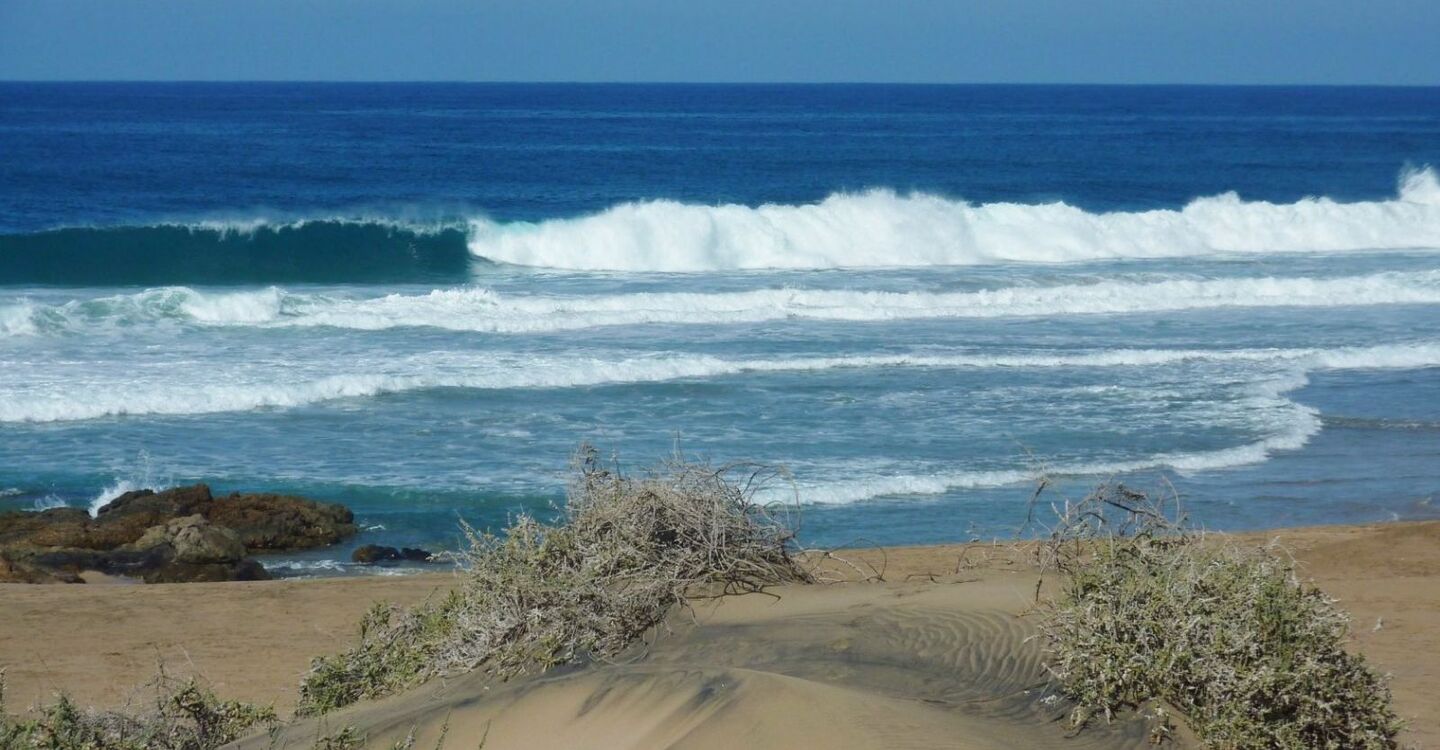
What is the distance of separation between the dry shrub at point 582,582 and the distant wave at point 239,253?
25.6m

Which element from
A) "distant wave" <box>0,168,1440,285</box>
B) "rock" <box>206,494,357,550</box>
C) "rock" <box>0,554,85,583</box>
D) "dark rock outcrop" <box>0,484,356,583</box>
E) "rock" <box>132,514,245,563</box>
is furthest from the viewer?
"distant wave" <box>0,168,1440,285</box>

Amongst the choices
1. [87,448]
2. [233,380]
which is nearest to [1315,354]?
[233,380]

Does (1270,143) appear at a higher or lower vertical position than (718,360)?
higher

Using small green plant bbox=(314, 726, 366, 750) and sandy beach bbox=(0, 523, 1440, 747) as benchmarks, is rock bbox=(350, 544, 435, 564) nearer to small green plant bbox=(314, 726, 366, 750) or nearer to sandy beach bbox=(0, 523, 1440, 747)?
sandy beach bbox=(0, 523, 1440, 747)

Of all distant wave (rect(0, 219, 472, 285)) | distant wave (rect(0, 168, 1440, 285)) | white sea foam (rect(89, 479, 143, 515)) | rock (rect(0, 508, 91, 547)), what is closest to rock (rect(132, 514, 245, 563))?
rock (rect(0, 508, 91, 547))

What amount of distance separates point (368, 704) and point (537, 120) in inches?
3473

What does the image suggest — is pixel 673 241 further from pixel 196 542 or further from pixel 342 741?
pixel 342 741

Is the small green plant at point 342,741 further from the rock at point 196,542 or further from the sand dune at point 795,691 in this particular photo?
the rock at point 196,542

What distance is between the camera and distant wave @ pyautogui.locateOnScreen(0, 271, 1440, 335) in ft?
76.1

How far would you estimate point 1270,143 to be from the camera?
75.3 meters

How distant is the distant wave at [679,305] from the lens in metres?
23.2

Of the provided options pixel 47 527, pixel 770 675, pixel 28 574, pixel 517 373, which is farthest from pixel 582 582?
pixel 517 373

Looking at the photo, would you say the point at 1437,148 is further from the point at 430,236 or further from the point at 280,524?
the point at 280,524

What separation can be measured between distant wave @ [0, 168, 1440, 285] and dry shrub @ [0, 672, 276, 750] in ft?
86.4
